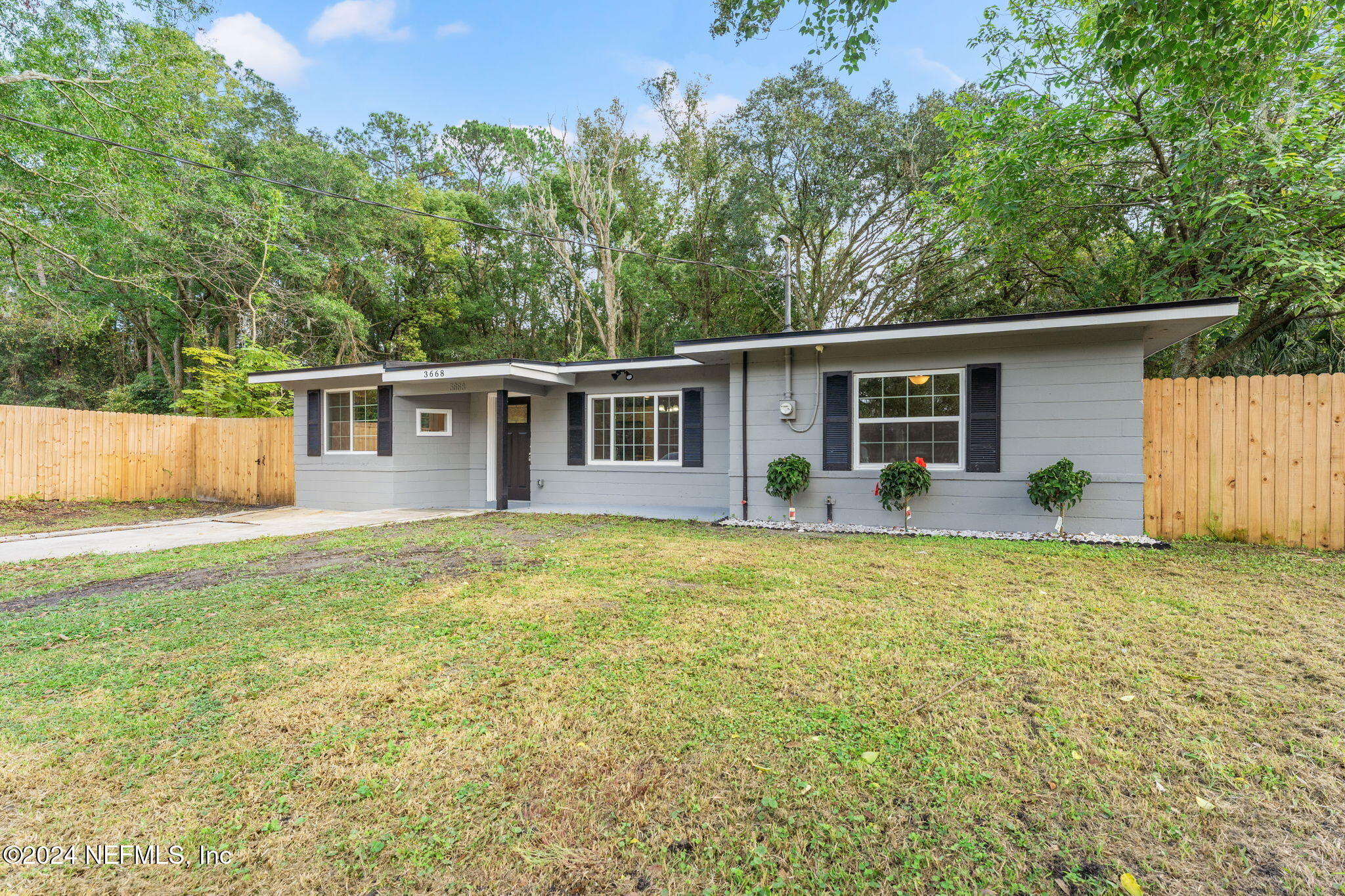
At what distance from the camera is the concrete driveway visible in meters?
6.04

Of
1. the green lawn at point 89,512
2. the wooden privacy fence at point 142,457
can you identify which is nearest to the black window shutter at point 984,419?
the green lawn at point 89,512

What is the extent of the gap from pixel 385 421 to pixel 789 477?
22.0 feet

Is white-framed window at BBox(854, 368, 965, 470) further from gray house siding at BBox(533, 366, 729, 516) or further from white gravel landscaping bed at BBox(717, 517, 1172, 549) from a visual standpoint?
gray house siding at BBox(533, 366, 729, 516)

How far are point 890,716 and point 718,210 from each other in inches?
626

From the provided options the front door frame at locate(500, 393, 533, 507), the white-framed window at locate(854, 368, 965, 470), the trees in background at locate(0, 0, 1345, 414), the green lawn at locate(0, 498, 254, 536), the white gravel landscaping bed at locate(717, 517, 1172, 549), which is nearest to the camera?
the white gravel landscaping bed at locate(717, 517, 1172, 549)

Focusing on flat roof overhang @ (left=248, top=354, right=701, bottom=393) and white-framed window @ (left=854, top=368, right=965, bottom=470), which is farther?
flat roof overhang @ (left=248, top=354, right=701, bottom=393)

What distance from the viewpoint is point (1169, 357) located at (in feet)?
37.5

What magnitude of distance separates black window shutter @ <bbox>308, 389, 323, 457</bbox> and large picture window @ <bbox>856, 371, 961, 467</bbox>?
8.93 metres

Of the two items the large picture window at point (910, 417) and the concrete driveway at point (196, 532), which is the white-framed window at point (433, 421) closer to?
the concrete driveway at point (196, 532)

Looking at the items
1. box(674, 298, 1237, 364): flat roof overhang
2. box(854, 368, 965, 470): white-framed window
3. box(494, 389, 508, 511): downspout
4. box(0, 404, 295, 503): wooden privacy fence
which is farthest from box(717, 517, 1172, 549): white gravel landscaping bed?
box(0, 404, 295, 503): wooden privacy fence

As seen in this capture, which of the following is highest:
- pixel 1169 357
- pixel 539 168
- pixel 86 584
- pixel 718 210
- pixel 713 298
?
pixel 539 168

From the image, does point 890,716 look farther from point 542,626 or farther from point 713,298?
point 713,298

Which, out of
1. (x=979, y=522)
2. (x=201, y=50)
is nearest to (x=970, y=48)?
(x=979, y=522)

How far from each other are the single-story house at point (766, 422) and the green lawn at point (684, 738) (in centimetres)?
265
